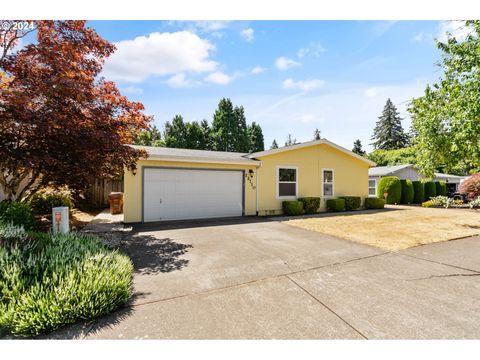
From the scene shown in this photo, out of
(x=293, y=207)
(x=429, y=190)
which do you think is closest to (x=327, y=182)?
(x=293, y=207)

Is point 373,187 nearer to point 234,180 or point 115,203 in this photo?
point 234,180

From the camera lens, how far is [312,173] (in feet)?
41.3

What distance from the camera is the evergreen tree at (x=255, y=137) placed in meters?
39.6

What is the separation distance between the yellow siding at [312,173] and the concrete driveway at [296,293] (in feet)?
18.1

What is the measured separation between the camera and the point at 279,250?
554cm

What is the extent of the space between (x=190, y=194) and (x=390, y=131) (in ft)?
164

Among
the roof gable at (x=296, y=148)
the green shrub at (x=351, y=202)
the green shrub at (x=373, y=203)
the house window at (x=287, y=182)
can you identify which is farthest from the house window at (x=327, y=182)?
the green shrub at (x=373, y=203)

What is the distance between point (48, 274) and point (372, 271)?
209 inches

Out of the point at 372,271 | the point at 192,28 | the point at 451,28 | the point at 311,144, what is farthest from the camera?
the point at 311,144

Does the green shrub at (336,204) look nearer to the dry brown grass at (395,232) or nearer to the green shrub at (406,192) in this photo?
the dry brown grass at (395,232)

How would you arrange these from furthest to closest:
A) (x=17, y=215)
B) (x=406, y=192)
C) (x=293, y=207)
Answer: (x=406, y=192) < (x=293, y=207) < (x=17, y=215)

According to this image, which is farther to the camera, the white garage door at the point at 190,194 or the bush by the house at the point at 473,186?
the bush by the house at the point at 473,186
